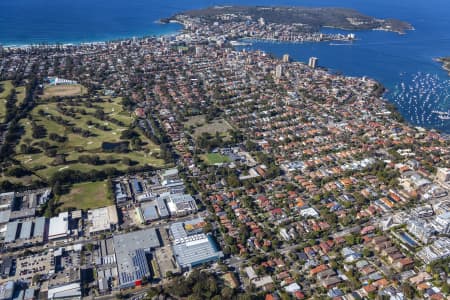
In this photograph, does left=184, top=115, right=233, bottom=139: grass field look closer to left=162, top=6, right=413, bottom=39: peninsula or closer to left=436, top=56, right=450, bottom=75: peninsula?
left=436, top=56, right=450, bottom=75: peninsula

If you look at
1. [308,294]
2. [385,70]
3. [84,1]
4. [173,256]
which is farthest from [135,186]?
[84,1]

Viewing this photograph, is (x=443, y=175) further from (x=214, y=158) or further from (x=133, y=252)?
(x=133, y=252)

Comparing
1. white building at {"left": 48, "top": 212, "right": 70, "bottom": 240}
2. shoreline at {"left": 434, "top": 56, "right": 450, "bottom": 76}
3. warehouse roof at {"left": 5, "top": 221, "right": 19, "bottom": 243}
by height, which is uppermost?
shoreline at {"left": 434, "top": 56, "right": 450, "bottom": 76}

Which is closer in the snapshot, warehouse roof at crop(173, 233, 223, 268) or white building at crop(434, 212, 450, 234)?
warehouse roof at crop(173, 233, 223, 268)

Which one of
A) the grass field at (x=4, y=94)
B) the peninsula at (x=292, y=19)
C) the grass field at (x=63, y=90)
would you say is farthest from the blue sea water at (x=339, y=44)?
the grass field at (x=63, y=90)

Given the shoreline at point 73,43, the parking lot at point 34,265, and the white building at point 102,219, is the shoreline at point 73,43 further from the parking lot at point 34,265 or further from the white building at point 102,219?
the parking lot at point 34,265

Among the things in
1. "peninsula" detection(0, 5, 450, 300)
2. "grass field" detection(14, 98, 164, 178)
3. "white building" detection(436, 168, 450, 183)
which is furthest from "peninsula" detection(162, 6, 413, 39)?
"white building" detection(436, 168, 450, 183)
